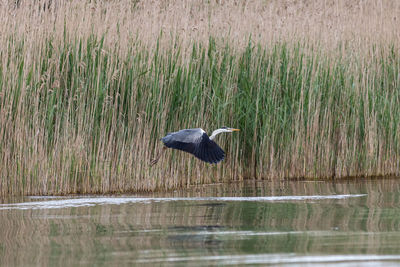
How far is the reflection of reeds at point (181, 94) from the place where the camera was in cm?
746

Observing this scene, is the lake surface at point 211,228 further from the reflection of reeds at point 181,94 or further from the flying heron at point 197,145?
the reflection of reeds at point 181,94

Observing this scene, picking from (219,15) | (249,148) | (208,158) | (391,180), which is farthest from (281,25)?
(208,158)

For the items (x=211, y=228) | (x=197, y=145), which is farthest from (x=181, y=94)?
(x=211, y=228)

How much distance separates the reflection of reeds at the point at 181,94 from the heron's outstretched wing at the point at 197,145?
→ 0.68 metres

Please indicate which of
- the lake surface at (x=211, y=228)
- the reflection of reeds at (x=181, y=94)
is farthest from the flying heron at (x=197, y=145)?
the reflection of reeds at (x=181, y=94)

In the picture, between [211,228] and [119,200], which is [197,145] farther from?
[211,228]

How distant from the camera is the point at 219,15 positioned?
928 cm

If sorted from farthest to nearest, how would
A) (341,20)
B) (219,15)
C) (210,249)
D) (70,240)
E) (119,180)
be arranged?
(341,20) < (219,15) < (119,180) < (70,240) < (210,249)

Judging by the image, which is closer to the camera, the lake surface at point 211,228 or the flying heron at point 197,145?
the lake surface at point 211,228

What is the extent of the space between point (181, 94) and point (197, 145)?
1.29 metres

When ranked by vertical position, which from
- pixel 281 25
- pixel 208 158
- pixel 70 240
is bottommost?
pixel 70 240

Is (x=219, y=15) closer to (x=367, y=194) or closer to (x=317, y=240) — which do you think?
(x=367, y=194)

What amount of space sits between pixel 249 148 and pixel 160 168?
1.40 meters

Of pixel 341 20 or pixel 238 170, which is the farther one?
pixel 341 20
